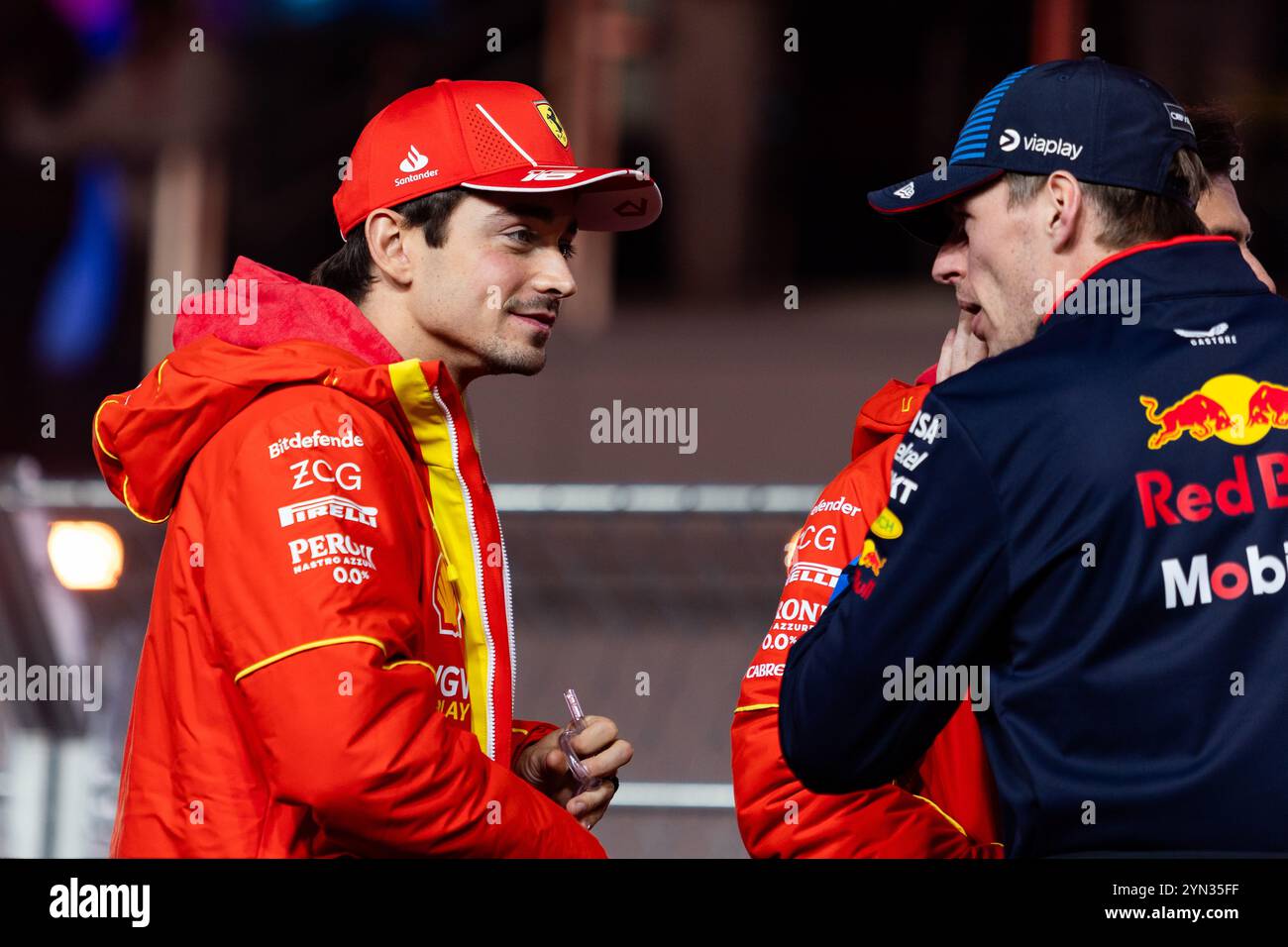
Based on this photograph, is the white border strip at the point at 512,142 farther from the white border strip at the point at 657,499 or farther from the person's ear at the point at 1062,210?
the white border strip at the point at 657,499

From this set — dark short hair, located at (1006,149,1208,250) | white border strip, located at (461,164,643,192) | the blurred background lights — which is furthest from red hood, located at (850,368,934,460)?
the blurred background lights

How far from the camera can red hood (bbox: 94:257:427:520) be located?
257 centimetres

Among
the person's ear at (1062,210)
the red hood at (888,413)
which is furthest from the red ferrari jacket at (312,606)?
the person's ear at (1062,210)

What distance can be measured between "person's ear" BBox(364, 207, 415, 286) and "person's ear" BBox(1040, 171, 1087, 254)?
1.13 m

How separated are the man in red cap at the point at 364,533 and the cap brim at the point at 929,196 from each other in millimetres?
501

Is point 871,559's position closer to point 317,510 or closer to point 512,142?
point 317,510

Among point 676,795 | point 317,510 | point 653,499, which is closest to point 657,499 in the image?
point 653,499

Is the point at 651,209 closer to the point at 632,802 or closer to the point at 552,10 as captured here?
the point at 632,802

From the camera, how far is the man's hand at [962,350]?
2787mm

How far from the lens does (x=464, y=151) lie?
2.96 m

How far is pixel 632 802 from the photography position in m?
4.40

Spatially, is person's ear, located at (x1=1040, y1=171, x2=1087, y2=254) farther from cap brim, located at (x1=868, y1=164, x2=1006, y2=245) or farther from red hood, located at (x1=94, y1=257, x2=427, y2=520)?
red hood, located at (x1=94, y1=257, x2=427, y2=520)
